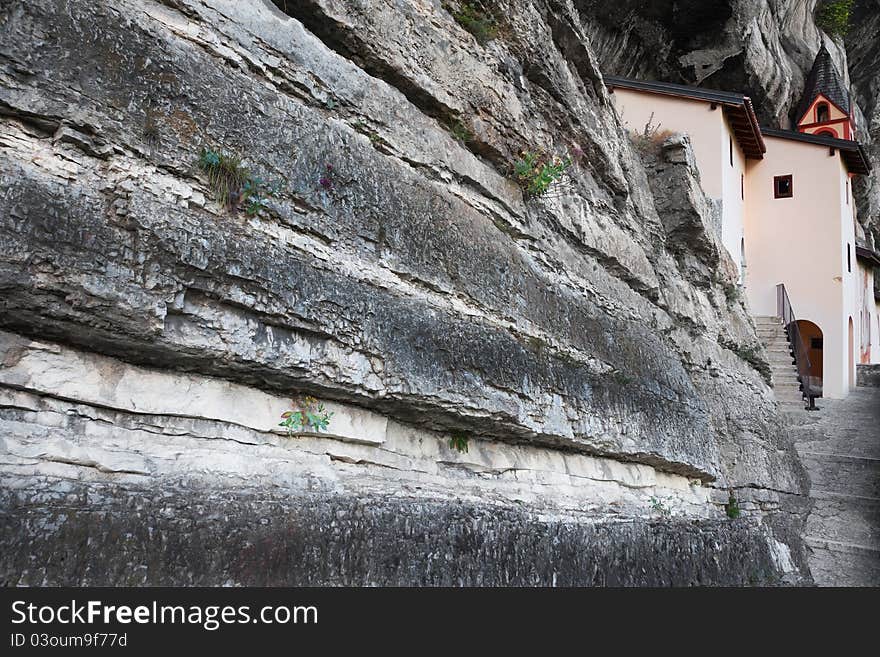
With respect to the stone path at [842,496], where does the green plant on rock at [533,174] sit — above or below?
above

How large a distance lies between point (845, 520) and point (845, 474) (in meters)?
1.42

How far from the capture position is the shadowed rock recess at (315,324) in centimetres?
271

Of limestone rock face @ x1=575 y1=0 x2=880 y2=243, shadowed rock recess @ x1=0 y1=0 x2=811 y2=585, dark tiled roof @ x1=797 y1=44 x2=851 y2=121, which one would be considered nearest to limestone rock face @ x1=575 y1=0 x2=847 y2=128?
limestone rock face @ x1=575 y1=0 x2=880 y2=243

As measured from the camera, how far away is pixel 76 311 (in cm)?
272

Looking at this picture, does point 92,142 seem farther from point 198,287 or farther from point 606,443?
point 606,443

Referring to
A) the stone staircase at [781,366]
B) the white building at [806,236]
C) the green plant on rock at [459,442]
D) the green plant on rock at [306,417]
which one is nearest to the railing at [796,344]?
the white building at [806,236]

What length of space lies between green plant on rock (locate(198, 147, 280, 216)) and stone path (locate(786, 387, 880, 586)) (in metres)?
9.20

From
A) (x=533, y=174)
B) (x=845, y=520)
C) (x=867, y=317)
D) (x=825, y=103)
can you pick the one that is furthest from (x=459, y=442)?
(x=867, y=317)

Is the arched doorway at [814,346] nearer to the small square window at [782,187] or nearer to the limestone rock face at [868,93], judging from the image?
the small square window at [782,187]

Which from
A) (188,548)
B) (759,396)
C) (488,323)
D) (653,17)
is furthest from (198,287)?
(653,17)

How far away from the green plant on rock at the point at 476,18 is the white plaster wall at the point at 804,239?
17393mm

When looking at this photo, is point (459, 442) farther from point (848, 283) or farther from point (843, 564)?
point (848, 283)

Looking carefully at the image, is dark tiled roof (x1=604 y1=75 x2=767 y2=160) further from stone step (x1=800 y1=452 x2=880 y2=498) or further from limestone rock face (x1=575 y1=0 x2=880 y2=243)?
stone step (x1=800 y1=452 x2=880 y2=498)

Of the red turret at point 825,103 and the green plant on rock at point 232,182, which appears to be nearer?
the green plant on rock at point 232,182
